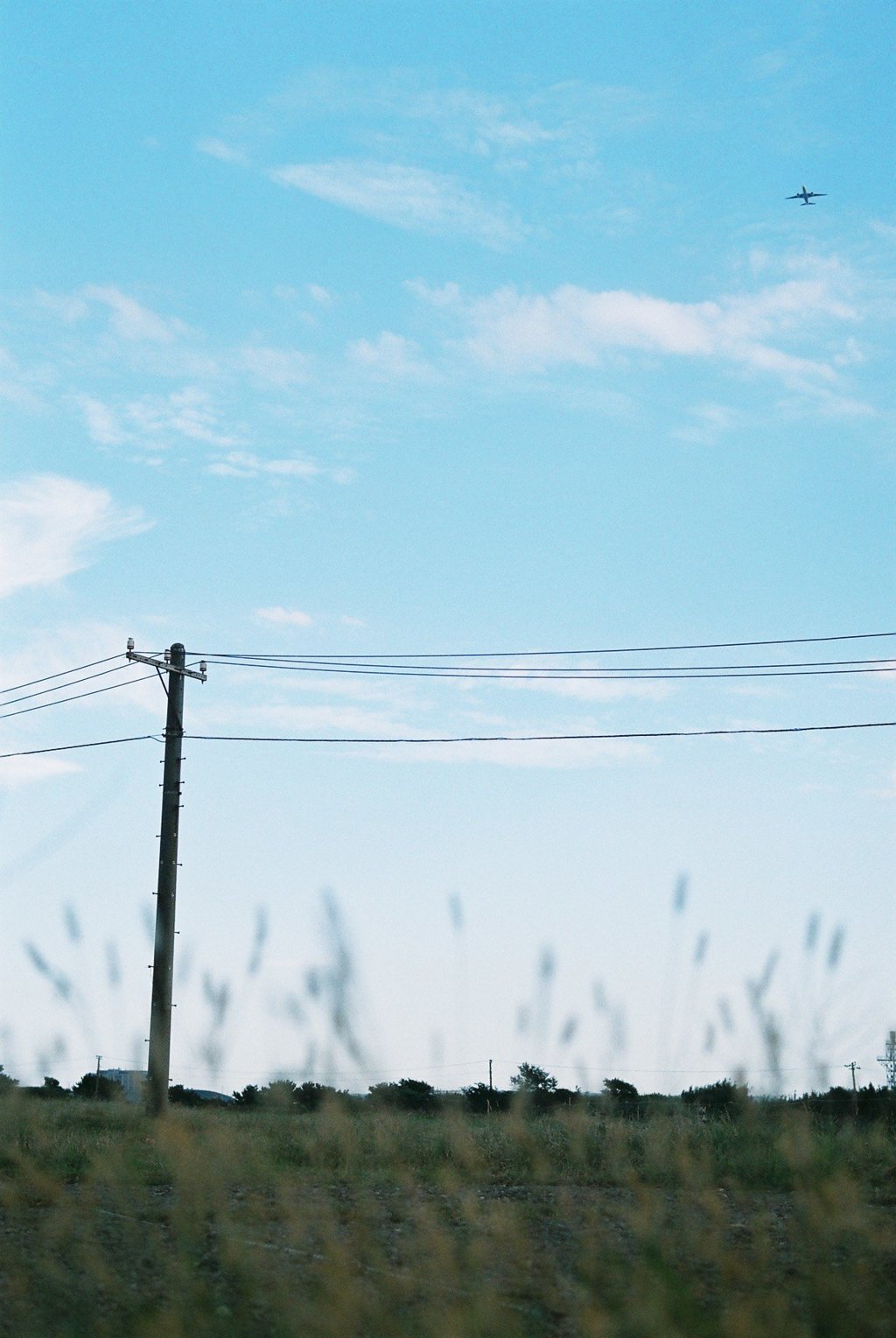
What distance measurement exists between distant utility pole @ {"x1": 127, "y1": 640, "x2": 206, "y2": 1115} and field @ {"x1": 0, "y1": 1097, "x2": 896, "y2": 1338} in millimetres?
6817

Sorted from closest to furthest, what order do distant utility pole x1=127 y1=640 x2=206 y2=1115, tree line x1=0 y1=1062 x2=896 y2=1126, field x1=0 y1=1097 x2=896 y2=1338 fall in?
field x1=0 y1=1097 x2=896 y2=1338
tree line x1=0 y1=1062 x2=896 y2=1126
distant utility pole x1=127 y1=640 x2=206 y2=1115

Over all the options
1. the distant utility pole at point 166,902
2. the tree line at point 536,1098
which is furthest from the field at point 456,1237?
the distant utility pole at point 166,902

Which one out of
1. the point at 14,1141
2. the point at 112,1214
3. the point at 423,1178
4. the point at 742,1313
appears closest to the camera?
the point at 742,1313

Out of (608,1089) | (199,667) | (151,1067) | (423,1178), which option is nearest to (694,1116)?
(423,1178)

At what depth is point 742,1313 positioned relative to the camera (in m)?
5.18

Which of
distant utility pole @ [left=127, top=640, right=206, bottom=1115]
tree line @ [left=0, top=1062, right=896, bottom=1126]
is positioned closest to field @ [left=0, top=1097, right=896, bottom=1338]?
tree line @ [left=0, top=1062, right=896, bottom=1126]

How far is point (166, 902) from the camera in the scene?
19719 millimetres

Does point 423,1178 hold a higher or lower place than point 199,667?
lower

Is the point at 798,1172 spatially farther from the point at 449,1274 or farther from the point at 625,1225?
the point at 449,1274

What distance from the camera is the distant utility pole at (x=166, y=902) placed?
18.9 m

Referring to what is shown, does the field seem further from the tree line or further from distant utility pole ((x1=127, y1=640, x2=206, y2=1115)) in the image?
distant utility pole ((x1=127, y1=640, x2=206, y2=1115))

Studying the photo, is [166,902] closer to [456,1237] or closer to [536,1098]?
[536,1098]

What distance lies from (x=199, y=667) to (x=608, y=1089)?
13677 millimetres

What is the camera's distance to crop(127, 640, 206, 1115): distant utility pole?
1888 cm
